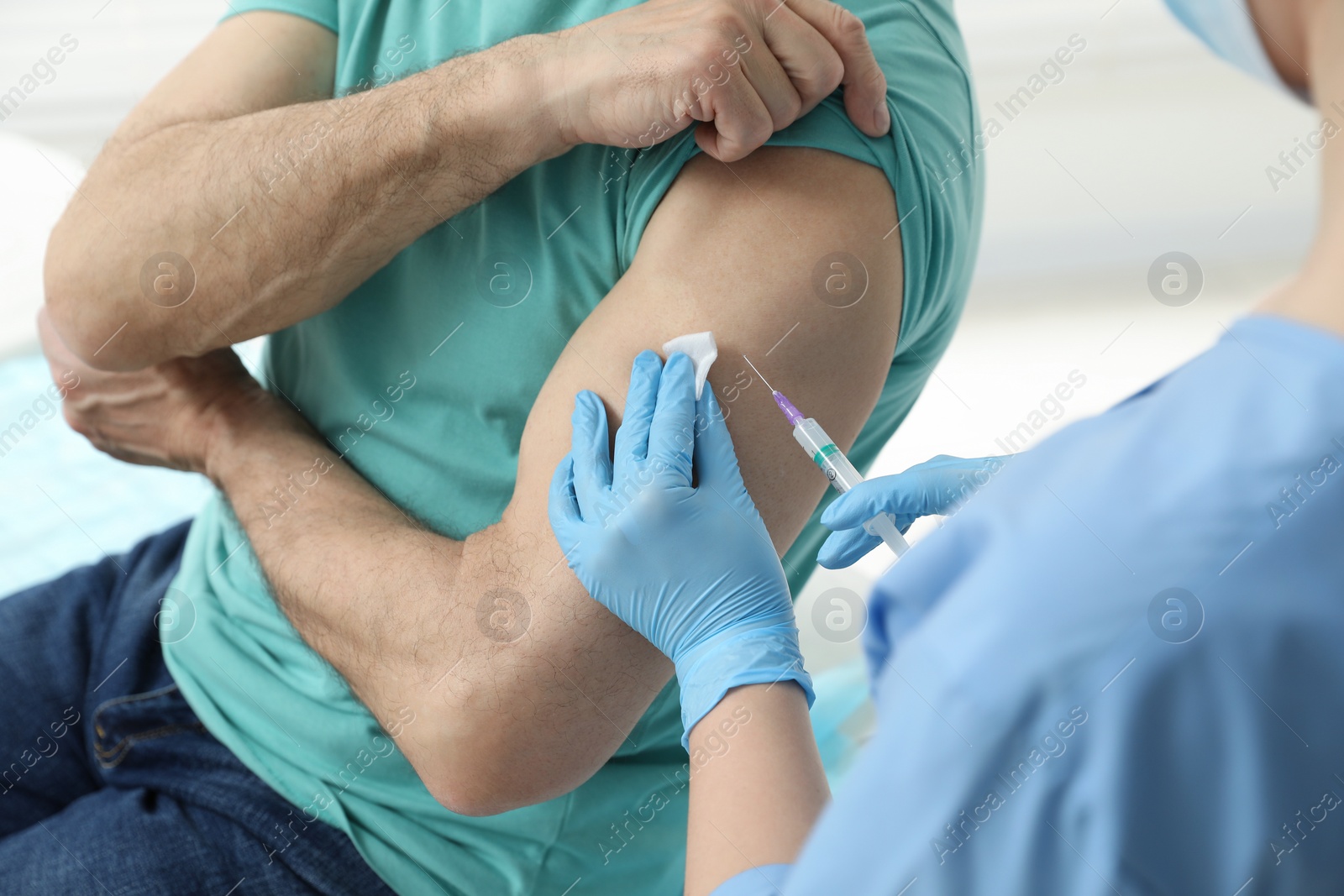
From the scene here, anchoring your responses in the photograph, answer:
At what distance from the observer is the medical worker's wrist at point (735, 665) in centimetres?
90

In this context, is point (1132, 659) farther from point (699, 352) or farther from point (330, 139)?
point (330, 139)

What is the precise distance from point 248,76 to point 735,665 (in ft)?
3.01

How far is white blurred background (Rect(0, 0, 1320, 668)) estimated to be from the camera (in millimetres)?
2973

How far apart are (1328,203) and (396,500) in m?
0.98

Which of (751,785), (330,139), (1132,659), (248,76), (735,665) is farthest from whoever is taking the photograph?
(248,76)

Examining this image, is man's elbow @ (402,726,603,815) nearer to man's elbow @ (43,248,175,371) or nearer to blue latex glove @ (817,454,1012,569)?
blue latex glove @ (817,454,1012,569)

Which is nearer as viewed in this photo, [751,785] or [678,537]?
[751,785]

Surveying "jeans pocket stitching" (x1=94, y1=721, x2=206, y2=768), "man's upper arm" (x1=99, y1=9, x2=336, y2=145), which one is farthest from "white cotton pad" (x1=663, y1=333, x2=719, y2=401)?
"jeans pocket stitching" (x1=94, y1=721, x2=206, y2=768)

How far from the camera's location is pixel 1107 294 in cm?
324

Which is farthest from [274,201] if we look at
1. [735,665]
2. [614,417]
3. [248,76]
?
[735,665]

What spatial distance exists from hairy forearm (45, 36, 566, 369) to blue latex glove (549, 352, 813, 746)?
0.29 metres

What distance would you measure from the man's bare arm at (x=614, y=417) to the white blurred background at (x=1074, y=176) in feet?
6.40

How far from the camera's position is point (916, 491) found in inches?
37.0

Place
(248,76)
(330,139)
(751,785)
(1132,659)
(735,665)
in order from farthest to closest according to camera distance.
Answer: (248,76)
(330,139)
(735,665)
(751,785)
(1132,659)
